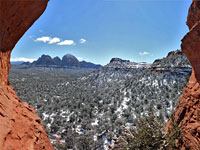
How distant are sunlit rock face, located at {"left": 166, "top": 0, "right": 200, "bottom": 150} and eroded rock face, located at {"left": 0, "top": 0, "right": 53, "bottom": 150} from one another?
527 centimetres

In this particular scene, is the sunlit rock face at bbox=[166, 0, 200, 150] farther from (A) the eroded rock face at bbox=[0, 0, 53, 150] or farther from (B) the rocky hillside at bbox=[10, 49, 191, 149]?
(B) the rocky hillside at bbox=[10, 49, 191, 149]

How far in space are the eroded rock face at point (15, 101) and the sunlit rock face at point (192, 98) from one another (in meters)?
5.27

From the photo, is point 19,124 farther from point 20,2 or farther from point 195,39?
point 195,39

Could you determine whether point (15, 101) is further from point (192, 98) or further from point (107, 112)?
point (107, 112)

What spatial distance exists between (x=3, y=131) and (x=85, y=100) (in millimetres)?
18262

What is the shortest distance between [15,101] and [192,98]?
7.29 metres

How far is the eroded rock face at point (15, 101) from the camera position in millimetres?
2934

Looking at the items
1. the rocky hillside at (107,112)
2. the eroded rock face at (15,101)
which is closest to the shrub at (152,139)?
the eroded rock face at (15,101)

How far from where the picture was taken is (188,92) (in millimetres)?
6145

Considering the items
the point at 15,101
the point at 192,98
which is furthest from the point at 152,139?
the point at 15,101

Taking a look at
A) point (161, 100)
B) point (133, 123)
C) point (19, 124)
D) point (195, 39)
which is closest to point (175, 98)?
point (161, 100)

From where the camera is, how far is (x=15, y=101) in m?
4.26

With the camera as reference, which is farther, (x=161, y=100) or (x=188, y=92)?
(x=161, y=100)

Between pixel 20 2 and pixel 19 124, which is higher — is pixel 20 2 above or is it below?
above
